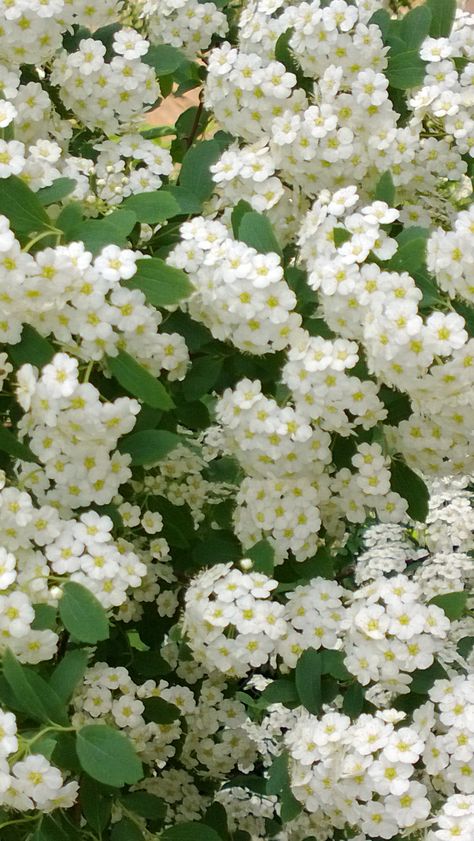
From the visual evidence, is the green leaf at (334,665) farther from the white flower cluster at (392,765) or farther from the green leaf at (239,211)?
the green leaf at (239,211)

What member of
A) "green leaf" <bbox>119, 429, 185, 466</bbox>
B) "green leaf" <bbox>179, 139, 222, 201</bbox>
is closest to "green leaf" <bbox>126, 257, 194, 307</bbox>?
"green leaf" <bbox>119, 429, 185, 466</bbox>

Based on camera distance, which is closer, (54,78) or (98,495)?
(98,495)

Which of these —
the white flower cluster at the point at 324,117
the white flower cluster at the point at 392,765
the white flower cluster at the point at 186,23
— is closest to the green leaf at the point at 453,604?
the white flower cluster at the point at 392,765

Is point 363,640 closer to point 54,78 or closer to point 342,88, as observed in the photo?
point 342,88

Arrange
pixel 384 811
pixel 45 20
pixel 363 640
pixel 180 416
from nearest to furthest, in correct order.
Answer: pixel 384 811 < pixel 363 640 < pixel 45 20 < pixel 180 416

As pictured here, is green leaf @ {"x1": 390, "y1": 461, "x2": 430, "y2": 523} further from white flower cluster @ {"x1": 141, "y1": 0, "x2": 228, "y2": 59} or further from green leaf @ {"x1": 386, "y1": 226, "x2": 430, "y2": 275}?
white flower cluster @ {"x1": 141, "y1": 0, "x2": 228, "y2": 59}

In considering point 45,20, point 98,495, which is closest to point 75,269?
point 98,495

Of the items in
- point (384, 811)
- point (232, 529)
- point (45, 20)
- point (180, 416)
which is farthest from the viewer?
point (232, 529)
